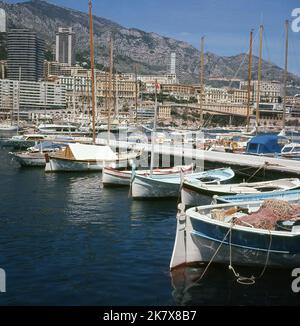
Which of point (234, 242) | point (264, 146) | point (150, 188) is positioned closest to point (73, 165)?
point (150, 188)

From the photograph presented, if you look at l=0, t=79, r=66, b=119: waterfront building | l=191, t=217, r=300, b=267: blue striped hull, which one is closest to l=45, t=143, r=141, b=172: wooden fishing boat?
l=191, t=217, r=300, b=267: blue striped hull

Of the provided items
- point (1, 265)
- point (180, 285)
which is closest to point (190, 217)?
point (180, 285)

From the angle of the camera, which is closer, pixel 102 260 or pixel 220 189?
pixel 102 260

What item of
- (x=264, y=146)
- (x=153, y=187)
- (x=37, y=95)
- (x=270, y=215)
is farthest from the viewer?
(x=37, y=95)

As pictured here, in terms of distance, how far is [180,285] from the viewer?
40.4 ft

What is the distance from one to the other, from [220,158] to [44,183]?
11788 mm

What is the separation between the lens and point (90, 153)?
115 feet

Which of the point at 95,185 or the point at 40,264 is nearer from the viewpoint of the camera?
the point at 40,264

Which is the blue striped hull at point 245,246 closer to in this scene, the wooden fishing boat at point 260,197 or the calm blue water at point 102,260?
the calm blue water at point 102,260

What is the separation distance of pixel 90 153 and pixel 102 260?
21.1 meters

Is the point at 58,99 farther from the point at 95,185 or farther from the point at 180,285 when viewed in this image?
the point at 180,285

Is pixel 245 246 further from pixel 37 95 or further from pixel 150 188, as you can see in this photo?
pixel 37 95

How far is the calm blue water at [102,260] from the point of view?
38.4 feet

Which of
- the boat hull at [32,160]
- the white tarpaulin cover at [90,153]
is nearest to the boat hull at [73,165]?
the white tarpaulin cover at [90,153]
